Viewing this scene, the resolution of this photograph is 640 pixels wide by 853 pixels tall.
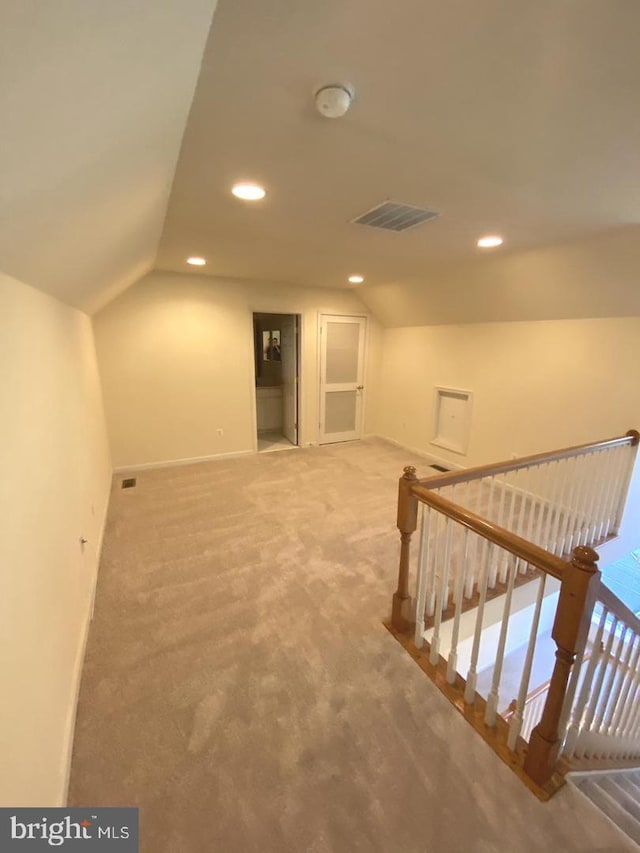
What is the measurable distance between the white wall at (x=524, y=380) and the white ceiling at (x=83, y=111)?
3.47 metres

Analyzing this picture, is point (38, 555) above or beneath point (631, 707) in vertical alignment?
above

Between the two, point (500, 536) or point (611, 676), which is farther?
point (611, 676)

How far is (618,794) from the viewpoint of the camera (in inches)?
64.1

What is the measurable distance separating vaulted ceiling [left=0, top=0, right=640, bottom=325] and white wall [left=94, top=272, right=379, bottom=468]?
1754 mm

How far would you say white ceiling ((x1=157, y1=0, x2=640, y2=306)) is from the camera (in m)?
0.82

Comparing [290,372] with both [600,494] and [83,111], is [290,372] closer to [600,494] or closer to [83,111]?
[600,494]

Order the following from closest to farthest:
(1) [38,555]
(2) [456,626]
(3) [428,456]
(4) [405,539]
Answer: (1) [38,555] → (2) [456,626] → (4) [405,539] → (3) [428,456]

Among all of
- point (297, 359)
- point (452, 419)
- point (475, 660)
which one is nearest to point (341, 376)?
point (297, 359)

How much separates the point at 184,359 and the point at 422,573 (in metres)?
3.66

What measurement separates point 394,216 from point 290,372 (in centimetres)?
335

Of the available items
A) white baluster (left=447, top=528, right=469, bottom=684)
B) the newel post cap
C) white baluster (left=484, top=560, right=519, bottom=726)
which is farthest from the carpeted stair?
the newel post cap

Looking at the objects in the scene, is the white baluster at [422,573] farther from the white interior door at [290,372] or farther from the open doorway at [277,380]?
the white interior door at [290,372]

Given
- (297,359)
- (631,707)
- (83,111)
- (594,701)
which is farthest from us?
(297,359)

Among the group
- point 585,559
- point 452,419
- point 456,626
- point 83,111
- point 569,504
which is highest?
point 83,111
